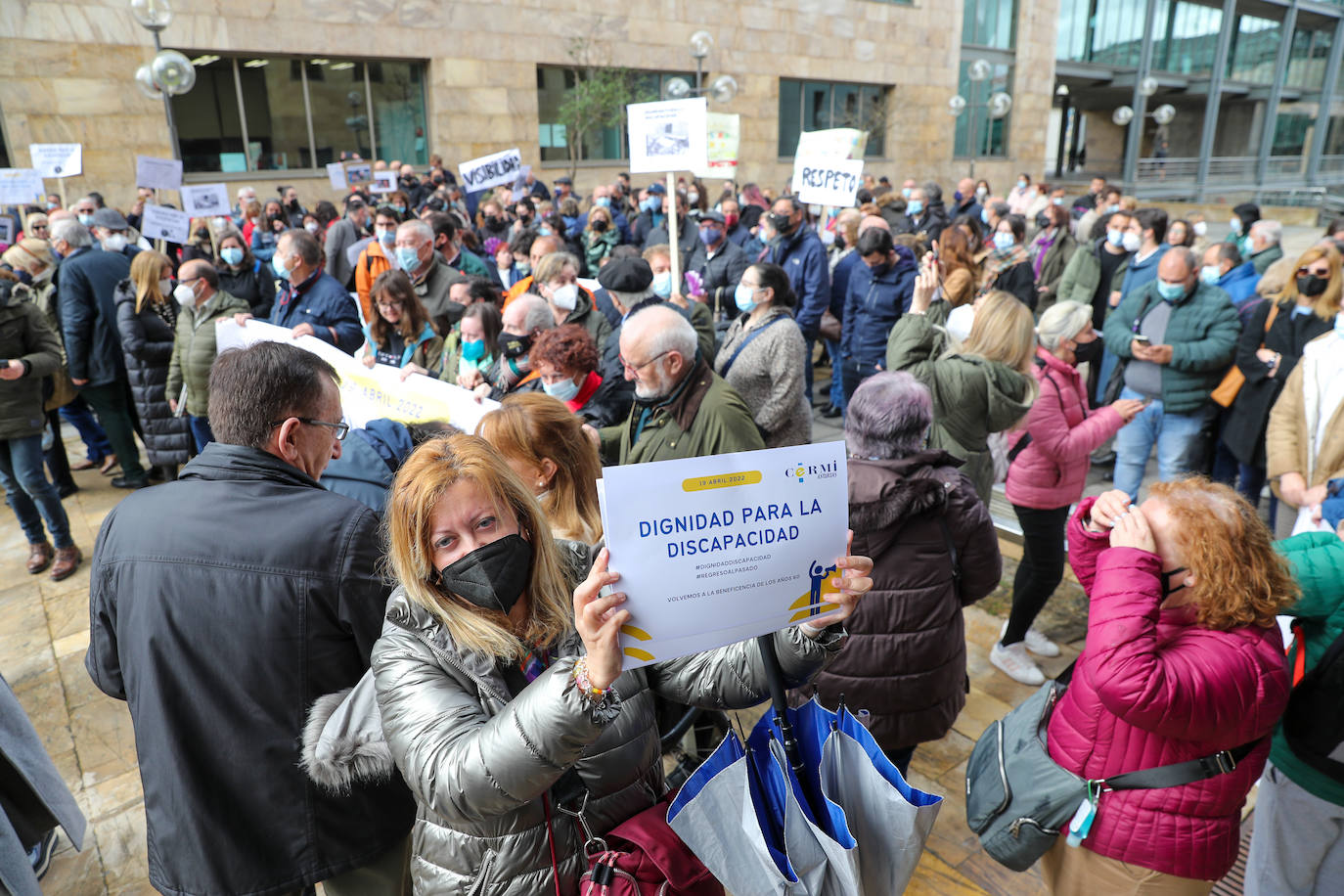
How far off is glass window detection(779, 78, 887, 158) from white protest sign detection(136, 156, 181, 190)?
19.3 m

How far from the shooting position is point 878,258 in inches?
266

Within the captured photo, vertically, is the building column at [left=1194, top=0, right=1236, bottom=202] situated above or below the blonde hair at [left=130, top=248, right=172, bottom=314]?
above

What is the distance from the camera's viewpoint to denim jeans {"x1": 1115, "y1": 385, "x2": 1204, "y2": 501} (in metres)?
5.17

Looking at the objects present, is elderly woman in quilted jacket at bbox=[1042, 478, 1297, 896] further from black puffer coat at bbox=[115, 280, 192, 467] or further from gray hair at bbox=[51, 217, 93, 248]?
gray hair at bbox=[51, 217, 93, 248]

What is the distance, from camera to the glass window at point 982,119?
28.8 meters

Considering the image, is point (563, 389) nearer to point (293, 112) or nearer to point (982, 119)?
point (293, 112)

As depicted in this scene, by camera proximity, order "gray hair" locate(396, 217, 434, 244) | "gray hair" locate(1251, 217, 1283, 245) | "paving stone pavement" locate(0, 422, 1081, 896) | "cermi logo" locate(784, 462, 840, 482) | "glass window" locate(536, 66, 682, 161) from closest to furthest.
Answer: "cermi logo" locate(784, 462, 840, 482)
"paving stone pavement" locate(0, 422, 1081, 896)
"gray hair" locate(396, 217, 434, 244)
"gray hair" locate(1251, 217, 1283, 245)
"glass window" locate(536, 66, 682, 161)

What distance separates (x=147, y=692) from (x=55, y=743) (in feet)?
8.95

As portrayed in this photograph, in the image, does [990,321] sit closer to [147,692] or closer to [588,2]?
[147,692]

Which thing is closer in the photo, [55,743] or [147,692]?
[147,692]

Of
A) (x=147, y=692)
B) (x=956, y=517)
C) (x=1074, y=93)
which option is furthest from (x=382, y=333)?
(x=1074, y=93)

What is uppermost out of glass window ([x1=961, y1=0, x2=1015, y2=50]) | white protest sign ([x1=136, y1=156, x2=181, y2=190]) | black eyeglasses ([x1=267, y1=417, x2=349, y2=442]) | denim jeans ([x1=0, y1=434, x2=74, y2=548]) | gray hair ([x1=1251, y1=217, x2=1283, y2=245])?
glass window ([x1=961, y1=0, x2=1015, y2=50])

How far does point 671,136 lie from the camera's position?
5617mm

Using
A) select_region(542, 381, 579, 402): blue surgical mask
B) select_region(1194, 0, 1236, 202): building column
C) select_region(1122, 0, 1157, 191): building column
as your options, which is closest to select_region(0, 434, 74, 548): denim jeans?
select_region(542, 381, 579, 402): blue surgical mask
